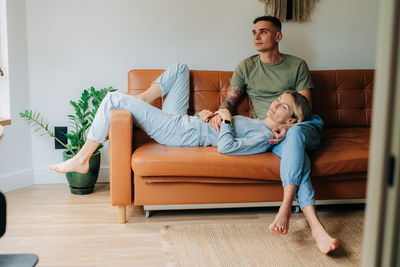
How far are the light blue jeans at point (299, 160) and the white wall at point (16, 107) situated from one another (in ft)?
6.27

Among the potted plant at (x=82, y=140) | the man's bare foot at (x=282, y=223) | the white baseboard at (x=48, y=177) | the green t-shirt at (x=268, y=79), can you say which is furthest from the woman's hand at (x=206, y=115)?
the white baseboard at (x=48, y=177)

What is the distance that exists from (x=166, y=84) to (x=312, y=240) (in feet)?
4.45

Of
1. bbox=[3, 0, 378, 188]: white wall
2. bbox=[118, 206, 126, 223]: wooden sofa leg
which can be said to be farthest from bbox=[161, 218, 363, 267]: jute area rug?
bbox=[3, 0, 378, 188]: white wall

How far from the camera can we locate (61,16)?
114 inches

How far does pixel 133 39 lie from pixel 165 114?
875mm

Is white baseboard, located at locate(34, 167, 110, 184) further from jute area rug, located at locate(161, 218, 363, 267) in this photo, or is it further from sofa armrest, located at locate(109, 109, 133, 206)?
jute area rug, located at locate(161, 218, 363, 267)

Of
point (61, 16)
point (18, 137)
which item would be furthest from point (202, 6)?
point (18, 137)

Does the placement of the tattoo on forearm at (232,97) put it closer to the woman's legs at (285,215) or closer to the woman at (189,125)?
the woman at (189,125)

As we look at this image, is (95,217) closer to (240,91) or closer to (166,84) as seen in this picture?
(166,84)

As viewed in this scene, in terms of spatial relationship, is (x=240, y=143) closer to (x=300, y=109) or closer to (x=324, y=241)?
(x=300, y=109)

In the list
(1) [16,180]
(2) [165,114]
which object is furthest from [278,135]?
(1) [16,180]

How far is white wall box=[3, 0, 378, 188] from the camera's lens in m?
2.92

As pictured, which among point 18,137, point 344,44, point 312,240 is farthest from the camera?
point 344,44

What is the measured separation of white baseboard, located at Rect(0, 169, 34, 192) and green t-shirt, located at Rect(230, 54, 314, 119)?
67.0 inches
